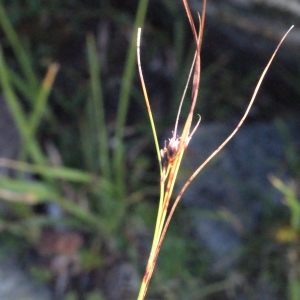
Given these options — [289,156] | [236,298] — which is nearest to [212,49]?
[289,156]

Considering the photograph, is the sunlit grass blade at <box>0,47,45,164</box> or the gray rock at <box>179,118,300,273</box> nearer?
the sunlit grass blade at <box>0,47,45,164</box>

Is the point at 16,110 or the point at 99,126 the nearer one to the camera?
the point at 16,110

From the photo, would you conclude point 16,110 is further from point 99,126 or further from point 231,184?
point 231,184

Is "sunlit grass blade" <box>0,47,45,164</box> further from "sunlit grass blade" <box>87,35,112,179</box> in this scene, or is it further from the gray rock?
the gray rock

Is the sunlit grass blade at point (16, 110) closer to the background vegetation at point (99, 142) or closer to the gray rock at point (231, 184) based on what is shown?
the background vegetation at point (99, 142)

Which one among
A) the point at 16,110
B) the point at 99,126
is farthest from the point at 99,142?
the point at 16,110

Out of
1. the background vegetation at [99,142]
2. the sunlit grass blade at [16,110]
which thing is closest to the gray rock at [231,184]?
the background vegetation at [99,142]

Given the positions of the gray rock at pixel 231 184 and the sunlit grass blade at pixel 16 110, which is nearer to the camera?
the sunlit grass blade at pixel 16 110

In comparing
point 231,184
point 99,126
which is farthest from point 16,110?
point 231,184

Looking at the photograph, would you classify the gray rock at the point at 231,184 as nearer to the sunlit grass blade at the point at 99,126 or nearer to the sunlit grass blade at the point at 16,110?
the sunlit grass blade at the point at 99,126

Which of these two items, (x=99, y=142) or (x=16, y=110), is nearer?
(x=16, y=110)

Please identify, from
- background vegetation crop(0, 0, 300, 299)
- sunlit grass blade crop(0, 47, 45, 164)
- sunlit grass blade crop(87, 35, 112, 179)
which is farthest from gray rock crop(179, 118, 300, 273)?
sunlit grass blade crop(0, 47, 45, 164)
